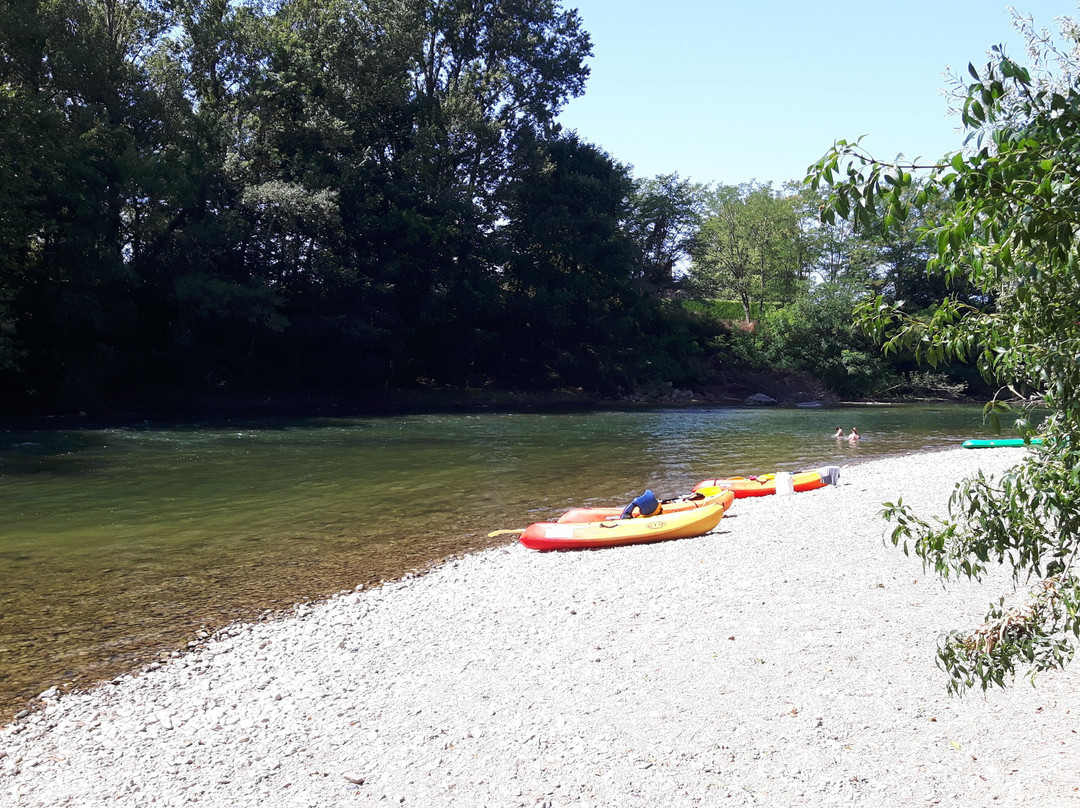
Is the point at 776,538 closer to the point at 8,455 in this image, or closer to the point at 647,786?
the point at 647,786

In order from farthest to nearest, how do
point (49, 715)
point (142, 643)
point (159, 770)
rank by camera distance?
point (142, 643)
point (49, 715)
point (159, 770)

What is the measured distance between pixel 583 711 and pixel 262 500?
9566mm

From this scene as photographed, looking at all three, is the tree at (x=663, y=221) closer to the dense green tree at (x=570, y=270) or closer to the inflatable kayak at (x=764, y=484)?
the dense green tree at (x=570, y=270)

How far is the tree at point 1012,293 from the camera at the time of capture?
2.11m

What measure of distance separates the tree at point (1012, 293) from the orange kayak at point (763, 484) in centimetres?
1032

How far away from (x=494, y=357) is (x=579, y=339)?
4843 mm

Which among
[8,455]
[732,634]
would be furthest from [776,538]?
[8,455]

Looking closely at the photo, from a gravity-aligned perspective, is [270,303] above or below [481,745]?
above

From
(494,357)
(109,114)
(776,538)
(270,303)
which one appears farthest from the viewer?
(494,357)

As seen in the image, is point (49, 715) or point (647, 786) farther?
point (49, 715)

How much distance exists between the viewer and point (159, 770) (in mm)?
4434

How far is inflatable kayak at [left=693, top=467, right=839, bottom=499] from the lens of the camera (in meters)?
Answer: 13.1

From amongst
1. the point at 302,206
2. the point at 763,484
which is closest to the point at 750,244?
the point at 302,206

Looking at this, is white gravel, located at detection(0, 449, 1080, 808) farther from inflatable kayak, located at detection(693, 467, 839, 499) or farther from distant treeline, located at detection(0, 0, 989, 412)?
distant treeline, located at detection(0, 0, 989, 412)
